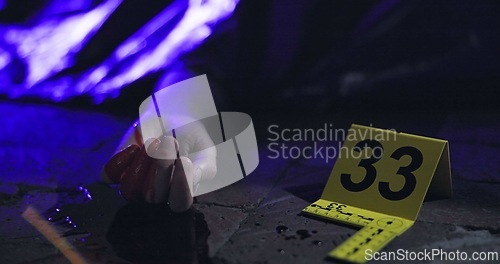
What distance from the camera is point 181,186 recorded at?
2.62 meters

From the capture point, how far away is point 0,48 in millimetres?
4082

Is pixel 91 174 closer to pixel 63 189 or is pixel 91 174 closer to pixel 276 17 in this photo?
pixel 63 189

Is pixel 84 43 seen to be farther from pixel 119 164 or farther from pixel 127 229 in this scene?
pixel 127 229

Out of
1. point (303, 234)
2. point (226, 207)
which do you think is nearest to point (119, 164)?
point (226, 207)

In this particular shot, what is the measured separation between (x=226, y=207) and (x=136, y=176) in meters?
0.39

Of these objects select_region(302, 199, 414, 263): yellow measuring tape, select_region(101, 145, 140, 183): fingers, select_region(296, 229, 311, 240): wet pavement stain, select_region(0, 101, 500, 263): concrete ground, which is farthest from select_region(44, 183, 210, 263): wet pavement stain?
select_region(302, 199, 414, 263): yellow measuring tape

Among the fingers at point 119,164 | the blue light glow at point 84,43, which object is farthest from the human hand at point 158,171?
the blue light glow at point 84,43

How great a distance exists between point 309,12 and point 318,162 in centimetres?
96

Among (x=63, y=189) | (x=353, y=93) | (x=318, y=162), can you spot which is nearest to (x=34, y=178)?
(x=63, y=189)

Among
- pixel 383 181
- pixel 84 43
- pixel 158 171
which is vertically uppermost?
pixel 84 43

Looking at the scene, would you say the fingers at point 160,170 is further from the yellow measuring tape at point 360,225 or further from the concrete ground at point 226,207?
the yellow measuring tape at point 360,225

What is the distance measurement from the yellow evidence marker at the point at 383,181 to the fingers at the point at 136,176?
2.13 feet

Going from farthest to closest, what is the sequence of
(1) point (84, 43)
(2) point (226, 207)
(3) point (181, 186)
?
(1) point (84, 43), (2) point (226, 207), (3) point (181, 186)

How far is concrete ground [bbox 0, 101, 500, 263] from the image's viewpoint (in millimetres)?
2412
